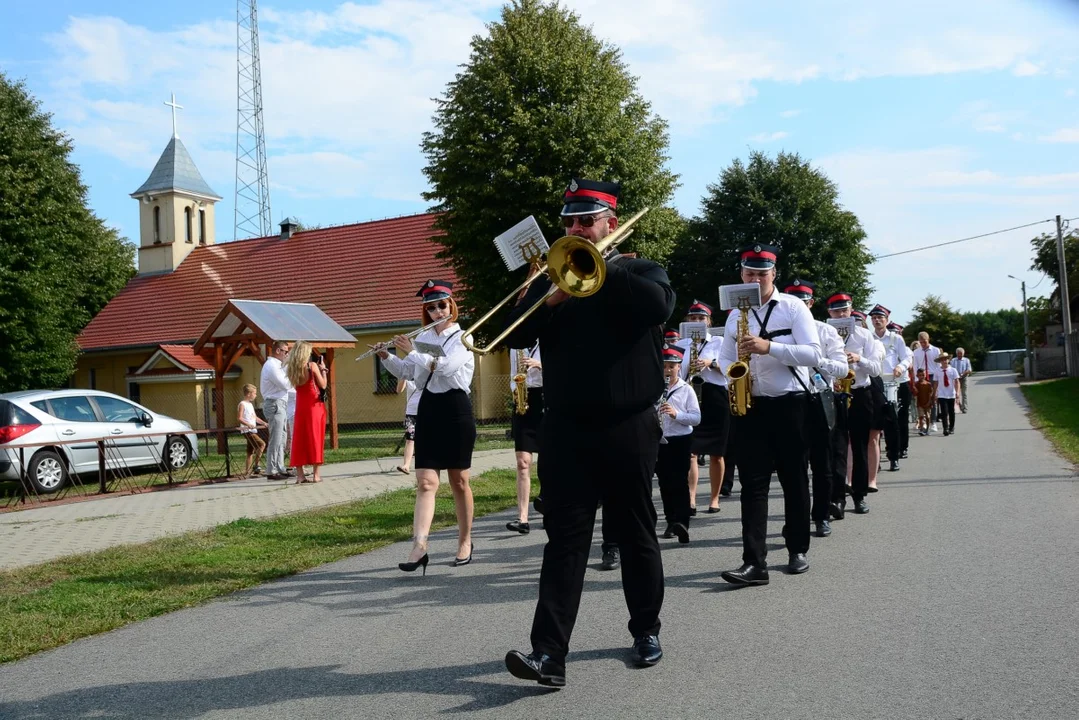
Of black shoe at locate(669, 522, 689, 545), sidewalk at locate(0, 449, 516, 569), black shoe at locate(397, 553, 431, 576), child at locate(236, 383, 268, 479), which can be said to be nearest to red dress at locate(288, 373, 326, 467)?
sidewalk at locate(0, 449, 516, 569)

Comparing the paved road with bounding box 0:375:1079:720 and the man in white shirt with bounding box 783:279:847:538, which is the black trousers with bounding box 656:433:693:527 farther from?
the man in white shirt with bounding box 783:279:847:538

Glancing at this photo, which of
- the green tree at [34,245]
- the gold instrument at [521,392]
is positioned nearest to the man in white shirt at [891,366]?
the gold instrument at [521,392]

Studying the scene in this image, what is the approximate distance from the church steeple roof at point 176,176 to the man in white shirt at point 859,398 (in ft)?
146

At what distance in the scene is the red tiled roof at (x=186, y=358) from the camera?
39719mm

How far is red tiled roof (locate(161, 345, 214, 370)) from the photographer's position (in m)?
39.7

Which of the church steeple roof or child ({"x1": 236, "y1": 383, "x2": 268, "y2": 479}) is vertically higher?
the church steeple roof

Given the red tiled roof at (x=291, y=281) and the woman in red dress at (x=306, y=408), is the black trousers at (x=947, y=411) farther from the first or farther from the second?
the red tiled roof at (x=291, y=281)

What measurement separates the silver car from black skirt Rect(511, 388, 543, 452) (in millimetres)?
7659

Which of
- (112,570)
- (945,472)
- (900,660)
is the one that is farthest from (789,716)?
(945,472)

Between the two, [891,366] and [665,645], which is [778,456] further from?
[891,366]

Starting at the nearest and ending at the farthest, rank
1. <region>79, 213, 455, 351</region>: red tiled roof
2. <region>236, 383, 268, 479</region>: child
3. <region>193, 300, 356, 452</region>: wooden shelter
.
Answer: <region>236, 383, 268, 479</region>: child
<region>193, 300, 356, 452</region>: wooden shelter
<region>79, 213, 455, 351</region>: red tiled roof

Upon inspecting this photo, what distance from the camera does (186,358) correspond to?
40125 mm

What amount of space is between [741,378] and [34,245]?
90.7ft

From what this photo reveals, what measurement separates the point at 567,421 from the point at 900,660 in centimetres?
186
